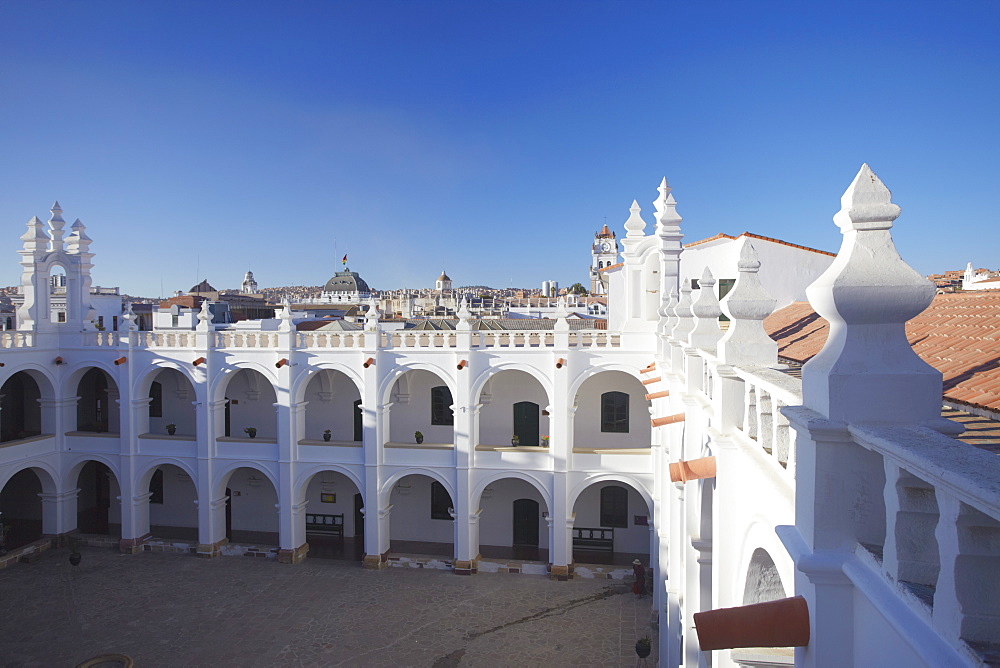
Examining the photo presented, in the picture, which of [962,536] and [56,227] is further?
[56,227]

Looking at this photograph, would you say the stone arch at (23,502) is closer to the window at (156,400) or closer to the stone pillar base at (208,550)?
the window at (156,400)

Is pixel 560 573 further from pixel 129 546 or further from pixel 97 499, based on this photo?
pixel 97 499

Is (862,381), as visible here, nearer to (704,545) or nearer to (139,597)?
(704,545)

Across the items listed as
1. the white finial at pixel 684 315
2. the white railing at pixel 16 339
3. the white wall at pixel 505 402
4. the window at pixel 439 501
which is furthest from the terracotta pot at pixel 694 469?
the white railing at pixel 16 339

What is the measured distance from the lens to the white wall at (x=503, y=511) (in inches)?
873

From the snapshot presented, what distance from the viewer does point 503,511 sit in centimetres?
2245

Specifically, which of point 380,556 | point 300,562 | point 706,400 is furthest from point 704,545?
point 300,562

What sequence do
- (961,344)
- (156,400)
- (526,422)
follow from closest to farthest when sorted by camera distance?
(961,344)
(526,422)
(156,400)

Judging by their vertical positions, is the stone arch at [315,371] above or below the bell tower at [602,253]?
below

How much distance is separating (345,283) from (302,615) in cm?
7390

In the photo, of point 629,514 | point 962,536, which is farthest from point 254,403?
point 962,536

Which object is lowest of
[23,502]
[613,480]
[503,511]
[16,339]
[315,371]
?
[23,502]

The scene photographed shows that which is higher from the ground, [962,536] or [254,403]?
[962,536]

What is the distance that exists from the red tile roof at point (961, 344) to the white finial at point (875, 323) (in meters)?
2.24
